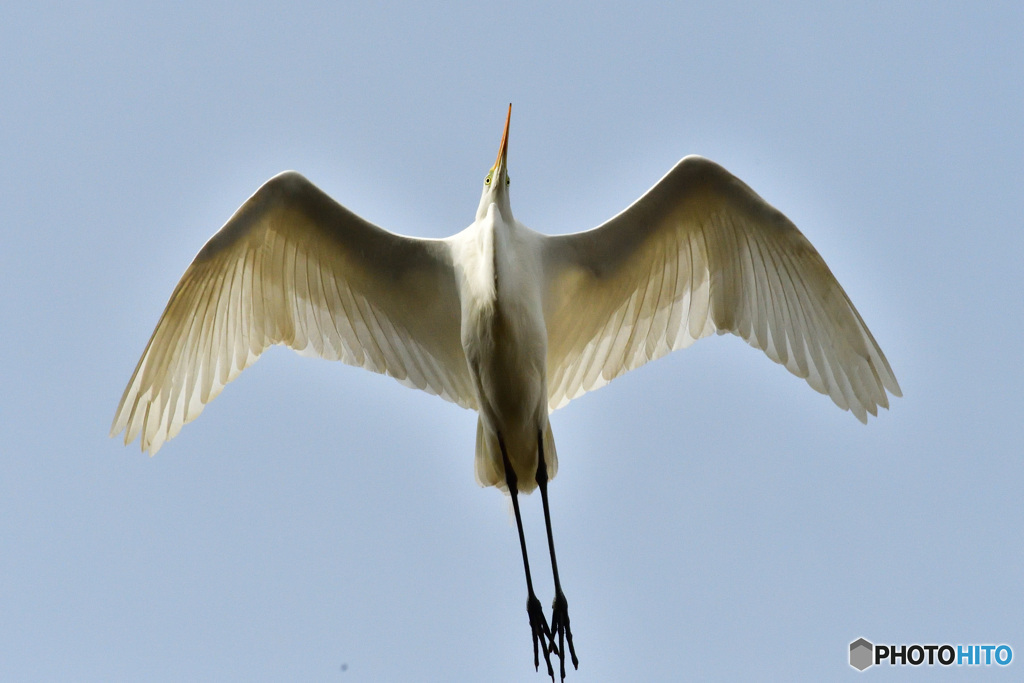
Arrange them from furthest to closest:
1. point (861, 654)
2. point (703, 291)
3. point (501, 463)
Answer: point (861, 654) < point (703, 291) < point (501, 463)

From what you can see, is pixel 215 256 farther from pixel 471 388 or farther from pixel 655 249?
pixel 655 249

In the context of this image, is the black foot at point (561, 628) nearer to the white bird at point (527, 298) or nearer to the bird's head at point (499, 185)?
the white bird at point (527, 298)

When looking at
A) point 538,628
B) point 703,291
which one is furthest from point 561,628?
point 703,291

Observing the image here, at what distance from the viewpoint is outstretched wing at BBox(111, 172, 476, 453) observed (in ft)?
23.5

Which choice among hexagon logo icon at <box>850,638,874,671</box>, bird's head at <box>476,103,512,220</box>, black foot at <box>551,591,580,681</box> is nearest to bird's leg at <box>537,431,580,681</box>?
black foot at <box>551,591,580,681</box>

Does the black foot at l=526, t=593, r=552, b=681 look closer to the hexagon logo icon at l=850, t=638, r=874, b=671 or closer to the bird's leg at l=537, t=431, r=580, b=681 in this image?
the bird's leg at l=537, t=431, r=580, b=681

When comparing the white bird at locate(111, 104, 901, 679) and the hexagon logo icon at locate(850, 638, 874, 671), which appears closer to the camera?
the white bird at locate(111, 104, 901, 679)

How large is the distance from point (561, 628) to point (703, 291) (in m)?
2.55

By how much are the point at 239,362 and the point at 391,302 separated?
45.0 inches

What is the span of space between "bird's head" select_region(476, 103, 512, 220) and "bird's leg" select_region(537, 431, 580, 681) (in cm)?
156

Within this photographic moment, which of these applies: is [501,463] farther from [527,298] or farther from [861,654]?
[861,654]

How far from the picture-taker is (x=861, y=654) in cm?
789

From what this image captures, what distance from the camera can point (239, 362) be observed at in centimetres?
745

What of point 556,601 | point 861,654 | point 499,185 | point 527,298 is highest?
point 499,185
